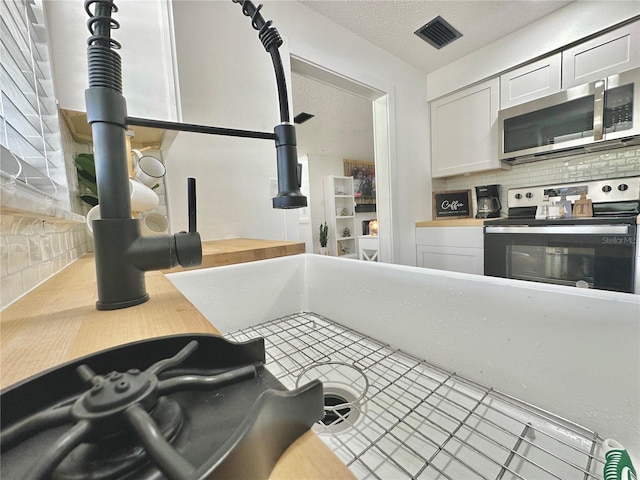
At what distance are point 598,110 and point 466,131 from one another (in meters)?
0.88

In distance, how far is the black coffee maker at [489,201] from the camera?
250 centimetres

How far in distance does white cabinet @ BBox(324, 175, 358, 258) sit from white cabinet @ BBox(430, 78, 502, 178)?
2.83m

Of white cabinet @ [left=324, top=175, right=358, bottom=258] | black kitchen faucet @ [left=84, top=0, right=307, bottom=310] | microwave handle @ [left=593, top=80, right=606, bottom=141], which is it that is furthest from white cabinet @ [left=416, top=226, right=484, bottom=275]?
white cabinet @ [left=324, top=175, right=358, bottom=258]

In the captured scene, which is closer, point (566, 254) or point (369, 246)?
point (566, 254)

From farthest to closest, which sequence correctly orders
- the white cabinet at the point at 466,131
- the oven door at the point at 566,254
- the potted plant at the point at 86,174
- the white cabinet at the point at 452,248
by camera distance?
1. the white cabinet at the point at 466,131
2. the white cabinet at the point at 452,248
3. the oven door at the point at 566,254
4. the potted plant at the point at 86,174

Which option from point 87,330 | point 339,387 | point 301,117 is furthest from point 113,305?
point 301,117

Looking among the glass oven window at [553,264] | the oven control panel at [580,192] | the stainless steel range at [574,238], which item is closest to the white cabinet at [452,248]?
the stainless steel range at [574,238]

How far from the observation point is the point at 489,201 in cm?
253

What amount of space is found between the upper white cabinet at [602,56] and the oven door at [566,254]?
1.05 m

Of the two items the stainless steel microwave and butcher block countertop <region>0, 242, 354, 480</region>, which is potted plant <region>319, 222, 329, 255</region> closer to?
the stainless steel microwave

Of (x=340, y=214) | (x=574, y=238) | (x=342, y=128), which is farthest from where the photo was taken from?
(x=340, y=214)

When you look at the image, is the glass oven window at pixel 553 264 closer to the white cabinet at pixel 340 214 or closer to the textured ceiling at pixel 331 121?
the textured ceiling at pixel 331 121

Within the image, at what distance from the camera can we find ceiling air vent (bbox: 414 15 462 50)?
6.31ft

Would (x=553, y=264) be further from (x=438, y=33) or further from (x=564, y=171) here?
(x=438, y=33)
